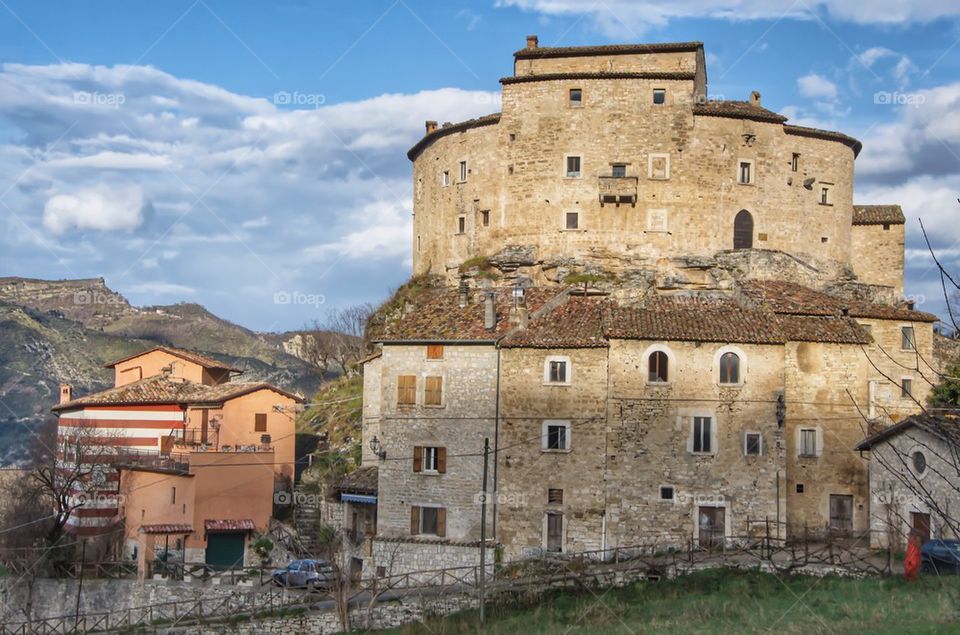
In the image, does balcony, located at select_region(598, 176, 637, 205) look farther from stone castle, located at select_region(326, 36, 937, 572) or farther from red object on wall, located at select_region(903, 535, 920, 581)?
red object on wall, located at select_region(903, 535, 920, 581)

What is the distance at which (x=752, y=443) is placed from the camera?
121 ft

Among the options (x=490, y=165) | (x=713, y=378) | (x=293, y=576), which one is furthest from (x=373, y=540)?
(x=490, y=165)

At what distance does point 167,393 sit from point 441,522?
1821cm

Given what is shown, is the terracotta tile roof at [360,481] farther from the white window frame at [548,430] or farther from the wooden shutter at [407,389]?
the white window frame at [548,430]

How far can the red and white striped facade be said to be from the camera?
46125 mm

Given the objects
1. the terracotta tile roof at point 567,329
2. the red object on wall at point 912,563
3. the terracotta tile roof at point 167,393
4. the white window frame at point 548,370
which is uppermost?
the terracotta tile roof at point 567,329

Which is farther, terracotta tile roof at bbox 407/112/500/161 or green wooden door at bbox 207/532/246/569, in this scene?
terracotta tile roof at bbox 407/112/500/161

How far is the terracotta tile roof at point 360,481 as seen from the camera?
136ft

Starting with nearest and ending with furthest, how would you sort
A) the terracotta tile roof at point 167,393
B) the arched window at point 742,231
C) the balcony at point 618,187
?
the terracotta tile roof at point 167,393 → the balcony at point 618,187 → the arched window at point 742,231

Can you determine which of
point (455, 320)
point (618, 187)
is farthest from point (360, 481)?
point (618, 187)

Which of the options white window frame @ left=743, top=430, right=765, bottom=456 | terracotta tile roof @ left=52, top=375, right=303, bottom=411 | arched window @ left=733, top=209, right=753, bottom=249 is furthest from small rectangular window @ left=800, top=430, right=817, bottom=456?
terracotta tile roof @ left=52, top=375, right=303, bottom=411

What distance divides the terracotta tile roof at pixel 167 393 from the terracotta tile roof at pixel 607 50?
67.4ft

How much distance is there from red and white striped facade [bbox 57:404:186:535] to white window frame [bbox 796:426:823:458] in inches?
1063

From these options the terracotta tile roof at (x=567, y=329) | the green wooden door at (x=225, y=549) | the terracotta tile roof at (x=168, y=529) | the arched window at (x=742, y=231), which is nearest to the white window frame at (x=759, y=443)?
the terracotta tile roof at (x=567, y=329)
